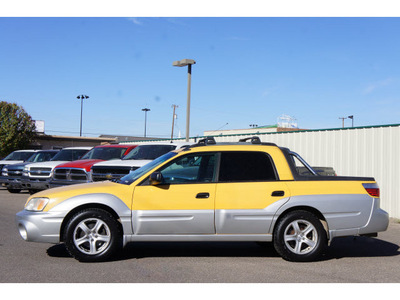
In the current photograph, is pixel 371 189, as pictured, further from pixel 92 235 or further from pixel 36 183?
pixel 36 183

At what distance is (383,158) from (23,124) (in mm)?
39625

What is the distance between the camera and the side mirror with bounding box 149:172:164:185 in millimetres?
6914

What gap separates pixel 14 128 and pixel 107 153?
3372 cm

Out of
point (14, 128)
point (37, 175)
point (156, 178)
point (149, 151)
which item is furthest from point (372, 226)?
point (14, 128)

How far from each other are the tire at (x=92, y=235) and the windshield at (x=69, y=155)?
1171cm

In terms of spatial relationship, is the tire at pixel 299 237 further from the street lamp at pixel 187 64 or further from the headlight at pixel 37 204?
the street lamp at pixel 187 64

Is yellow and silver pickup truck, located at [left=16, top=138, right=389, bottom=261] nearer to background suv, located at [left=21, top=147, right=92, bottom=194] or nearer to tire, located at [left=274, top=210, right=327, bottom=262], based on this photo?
tire, located at [left=274, top=210, right=327, bottom=262]

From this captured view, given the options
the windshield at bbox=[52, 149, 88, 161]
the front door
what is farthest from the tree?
the front door

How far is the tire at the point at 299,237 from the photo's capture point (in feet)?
23.2

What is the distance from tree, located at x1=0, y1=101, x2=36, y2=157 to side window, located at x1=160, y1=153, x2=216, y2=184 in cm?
4217
